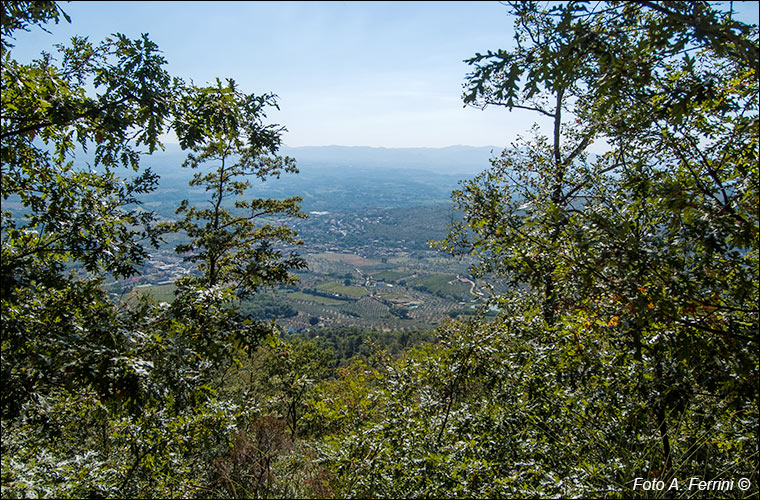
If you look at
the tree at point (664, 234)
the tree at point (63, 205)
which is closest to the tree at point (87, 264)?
the tree at point (63, 205)

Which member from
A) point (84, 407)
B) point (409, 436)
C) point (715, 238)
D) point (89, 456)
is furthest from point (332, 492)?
point (715, 238)

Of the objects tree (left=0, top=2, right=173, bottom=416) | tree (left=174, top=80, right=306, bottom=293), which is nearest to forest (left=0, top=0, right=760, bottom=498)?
tree (left=0, top=2, right=173, bottom=416)

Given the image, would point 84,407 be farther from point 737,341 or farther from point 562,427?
point 737,341

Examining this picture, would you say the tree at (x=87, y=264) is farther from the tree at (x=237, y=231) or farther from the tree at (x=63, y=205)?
the tree at (x=237, y=231)

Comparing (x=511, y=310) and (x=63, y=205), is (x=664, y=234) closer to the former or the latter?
(x=511, y=310)

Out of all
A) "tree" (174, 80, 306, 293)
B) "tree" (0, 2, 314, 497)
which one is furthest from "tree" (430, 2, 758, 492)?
"tree" (174, 80, 306, 293)

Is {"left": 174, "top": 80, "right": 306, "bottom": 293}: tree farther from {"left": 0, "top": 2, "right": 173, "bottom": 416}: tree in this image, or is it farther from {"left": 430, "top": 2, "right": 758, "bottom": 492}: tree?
{"left": 430, "top": 2, "right": 758, "bottom": 492}: tree

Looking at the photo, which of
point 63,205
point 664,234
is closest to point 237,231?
point 63,205

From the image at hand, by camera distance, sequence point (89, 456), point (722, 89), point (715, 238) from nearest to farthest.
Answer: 1. point (715, 238)
2. point (722, 89)
3. point (89, 456)

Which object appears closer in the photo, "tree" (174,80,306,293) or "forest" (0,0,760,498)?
"forest" (0,0,760,498)

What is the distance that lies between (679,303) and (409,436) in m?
2.89

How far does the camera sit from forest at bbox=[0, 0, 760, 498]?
7.95 feet

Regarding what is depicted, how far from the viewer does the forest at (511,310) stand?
2.42 m

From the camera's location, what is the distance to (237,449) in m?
6.12
